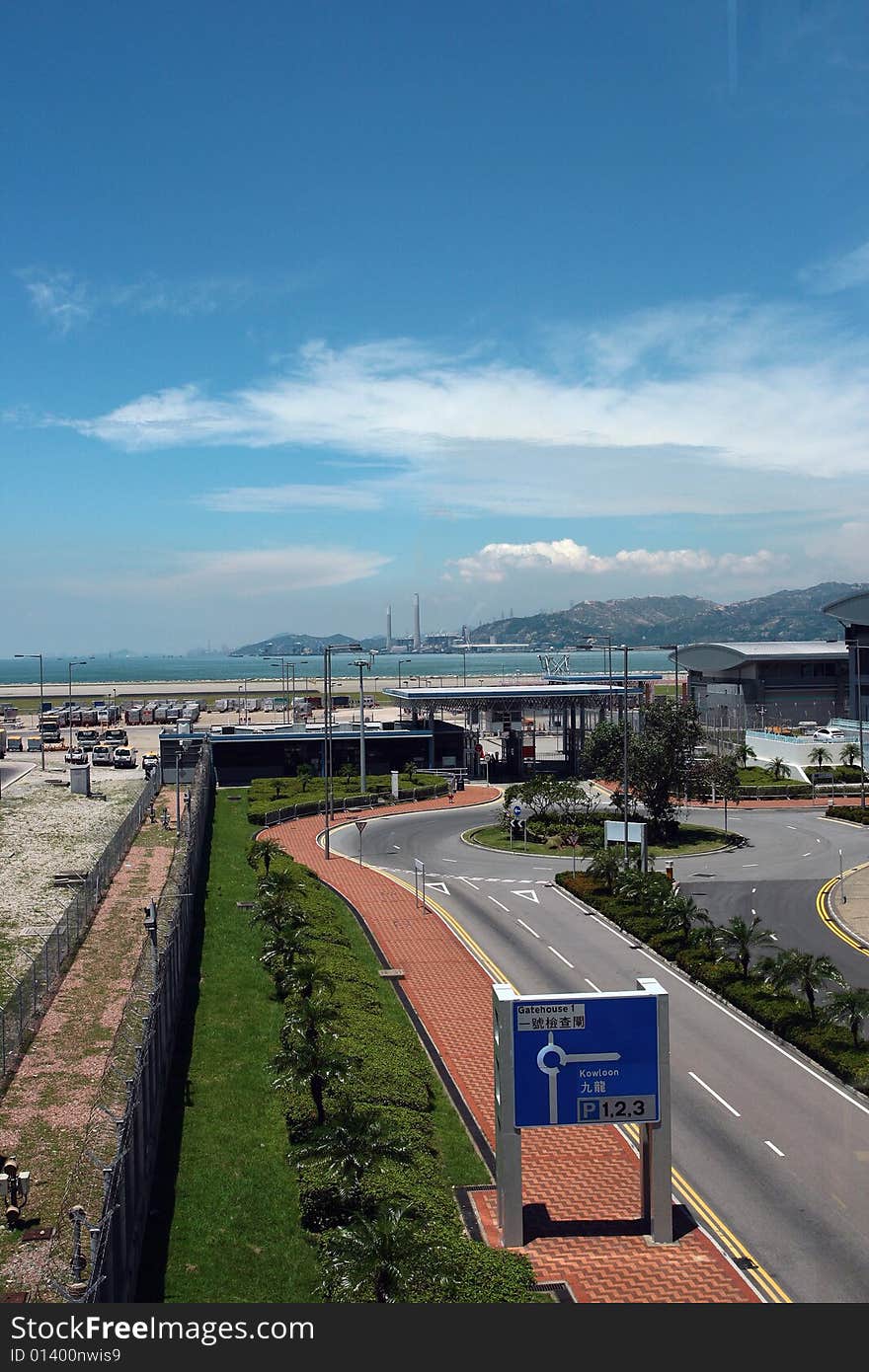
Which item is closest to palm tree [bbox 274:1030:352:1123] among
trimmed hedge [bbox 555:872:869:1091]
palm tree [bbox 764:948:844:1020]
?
trimmed hedge [bbox 555:872:869:1091]

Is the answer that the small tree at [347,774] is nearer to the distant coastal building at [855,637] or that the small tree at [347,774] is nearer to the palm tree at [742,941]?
the palm tree at [742,941]

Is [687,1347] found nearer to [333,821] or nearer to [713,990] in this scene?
[713,990]

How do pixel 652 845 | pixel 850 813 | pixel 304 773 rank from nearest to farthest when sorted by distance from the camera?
pixel 652 845 < pixel 850 813 < pixel 304 773

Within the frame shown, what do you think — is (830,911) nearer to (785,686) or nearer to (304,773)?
(304,773)

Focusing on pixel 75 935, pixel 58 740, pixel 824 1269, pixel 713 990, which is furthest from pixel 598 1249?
pixel 58 740

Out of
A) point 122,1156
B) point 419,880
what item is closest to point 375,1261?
point 122,1156
